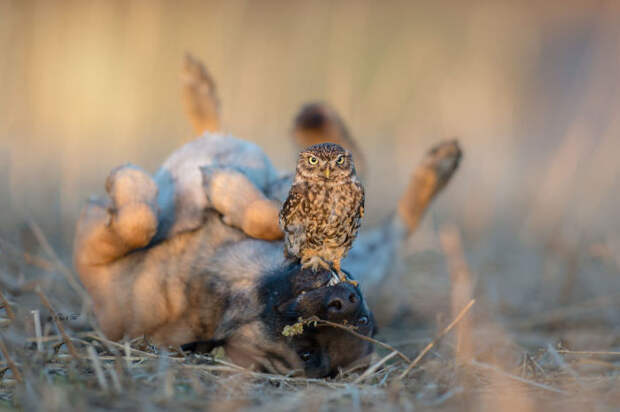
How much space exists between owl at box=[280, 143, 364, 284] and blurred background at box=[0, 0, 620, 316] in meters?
2.49

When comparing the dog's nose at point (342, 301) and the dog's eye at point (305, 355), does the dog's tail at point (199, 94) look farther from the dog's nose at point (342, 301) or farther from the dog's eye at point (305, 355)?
the dog's nose at point (342, 301)

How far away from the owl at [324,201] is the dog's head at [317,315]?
0.52 ft

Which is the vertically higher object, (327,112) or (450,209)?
(327,112)

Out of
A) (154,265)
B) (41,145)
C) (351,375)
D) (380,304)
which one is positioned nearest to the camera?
(351,375)

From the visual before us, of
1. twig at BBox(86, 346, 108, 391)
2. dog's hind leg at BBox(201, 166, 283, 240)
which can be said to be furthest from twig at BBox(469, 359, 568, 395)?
twig at BBox(86, 346, 108, 391)

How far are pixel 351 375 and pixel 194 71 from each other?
2751mm

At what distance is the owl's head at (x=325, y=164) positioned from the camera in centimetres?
223

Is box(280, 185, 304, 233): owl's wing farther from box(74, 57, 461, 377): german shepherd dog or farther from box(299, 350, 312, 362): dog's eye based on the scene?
box(299, 350, 312, 362): dog's eye

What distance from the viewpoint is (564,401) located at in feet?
6.72

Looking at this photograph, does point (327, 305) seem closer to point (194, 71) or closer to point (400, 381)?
point (400, 381)

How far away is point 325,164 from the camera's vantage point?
2225mm

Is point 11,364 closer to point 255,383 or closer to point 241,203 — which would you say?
point 255,383

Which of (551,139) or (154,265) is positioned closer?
(154,265)

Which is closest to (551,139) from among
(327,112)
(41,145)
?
(327,112)
